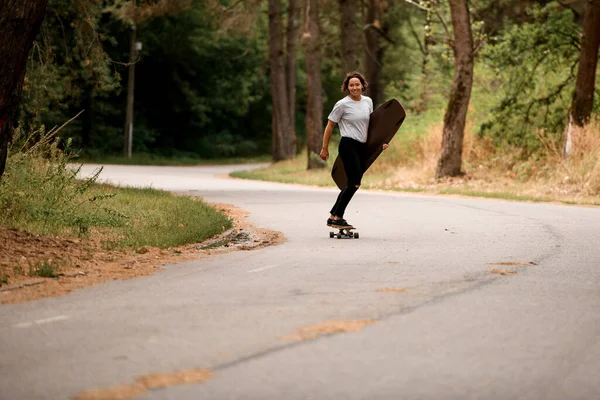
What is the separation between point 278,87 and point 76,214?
30.3m

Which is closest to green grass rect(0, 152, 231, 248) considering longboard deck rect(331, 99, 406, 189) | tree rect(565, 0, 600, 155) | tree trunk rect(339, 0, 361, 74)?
longboard deck rect(331, 99, 406, 189)

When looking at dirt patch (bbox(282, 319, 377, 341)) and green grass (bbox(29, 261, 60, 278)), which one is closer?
dirt patch (bbox(282, 319, 377, 341))

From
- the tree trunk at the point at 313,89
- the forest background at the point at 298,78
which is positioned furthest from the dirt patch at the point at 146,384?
the tree trunk at the point at 313,89

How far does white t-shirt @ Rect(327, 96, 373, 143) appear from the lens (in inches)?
560

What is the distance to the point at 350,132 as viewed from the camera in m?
14.3

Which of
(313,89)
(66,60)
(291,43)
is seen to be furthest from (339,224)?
(291,43)

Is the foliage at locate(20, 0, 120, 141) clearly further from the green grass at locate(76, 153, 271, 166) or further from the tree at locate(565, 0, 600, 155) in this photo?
the green grass at locate(76, 153, 271, 166)

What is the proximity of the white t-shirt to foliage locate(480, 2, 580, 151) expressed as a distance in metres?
15.9

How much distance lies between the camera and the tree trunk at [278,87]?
44.0 m

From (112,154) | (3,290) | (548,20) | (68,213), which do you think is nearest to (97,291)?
(3,290)

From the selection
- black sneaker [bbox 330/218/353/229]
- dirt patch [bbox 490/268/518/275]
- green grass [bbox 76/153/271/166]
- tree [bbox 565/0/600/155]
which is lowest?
green grass [bbox 76/153/271/166]

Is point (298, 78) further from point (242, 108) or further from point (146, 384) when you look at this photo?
point (146, 384)

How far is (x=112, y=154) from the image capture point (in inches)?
2223

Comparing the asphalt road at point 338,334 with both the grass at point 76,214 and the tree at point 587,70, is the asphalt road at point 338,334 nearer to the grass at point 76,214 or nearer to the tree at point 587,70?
the grass at point 76,214
